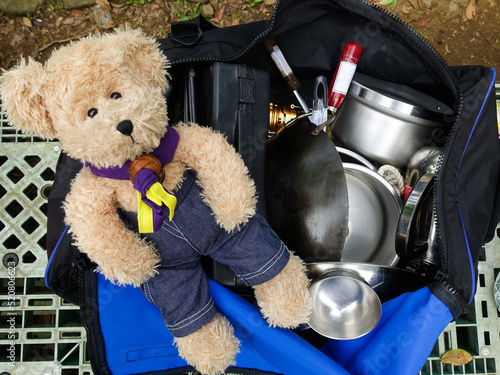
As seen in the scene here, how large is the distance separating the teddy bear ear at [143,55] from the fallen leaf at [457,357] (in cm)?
105

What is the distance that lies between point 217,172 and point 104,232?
8.9 inches

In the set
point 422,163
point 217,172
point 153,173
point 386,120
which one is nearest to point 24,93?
point 153,173

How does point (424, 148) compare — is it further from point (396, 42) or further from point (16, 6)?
point (16, 6)

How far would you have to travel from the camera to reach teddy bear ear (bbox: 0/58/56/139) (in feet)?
2.03

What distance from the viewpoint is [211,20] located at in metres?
1.48

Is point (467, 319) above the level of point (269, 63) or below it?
below

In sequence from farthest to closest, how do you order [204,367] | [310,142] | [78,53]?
[310,142] → [204,367] → [78,53]

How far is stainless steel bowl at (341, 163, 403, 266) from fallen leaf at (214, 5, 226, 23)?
79cm

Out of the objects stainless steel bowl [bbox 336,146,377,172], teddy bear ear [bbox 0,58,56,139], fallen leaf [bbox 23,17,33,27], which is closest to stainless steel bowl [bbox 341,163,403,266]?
stainless steel bowl [bbox 336,146,377,172]

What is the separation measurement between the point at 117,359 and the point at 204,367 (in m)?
0.23

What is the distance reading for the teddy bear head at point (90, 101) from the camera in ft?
2.00

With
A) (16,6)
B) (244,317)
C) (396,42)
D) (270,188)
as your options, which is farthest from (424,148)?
(16,6)

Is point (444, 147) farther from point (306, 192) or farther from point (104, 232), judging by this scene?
point (104, 232)

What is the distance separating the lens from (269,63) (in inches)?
42.3
